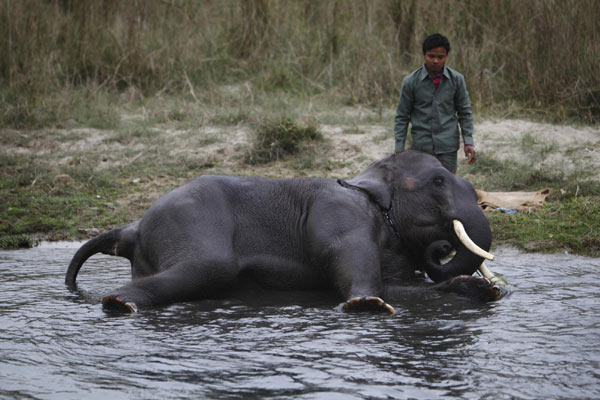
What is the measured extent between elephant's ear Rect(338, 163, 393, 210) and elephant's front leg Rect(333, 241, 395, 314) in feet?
1.56

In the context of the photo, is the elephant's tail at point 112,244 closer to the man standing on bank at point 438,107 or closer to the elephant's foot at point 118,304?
the elephant's foot at point 118,304

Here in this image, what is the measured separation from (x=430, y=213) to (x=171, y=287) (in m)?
1.83

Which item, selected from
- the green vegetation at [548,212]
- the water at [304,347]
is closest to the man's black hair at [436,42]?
the green vegetation at [548,212]

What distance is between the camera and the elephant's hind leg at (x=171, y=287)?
16.2 feet

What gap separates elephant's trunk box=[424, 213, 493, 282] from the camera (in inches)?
209

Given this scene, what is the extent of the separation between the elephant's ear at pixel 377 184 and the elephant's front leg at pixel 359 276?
1.56 ft

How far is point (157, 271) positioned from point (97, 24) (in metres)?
7.66

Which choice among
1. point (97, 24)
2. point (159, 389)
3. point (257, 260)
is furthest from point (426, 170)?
point (97, 24)

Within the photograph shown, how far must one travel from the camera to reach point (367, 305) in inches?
189

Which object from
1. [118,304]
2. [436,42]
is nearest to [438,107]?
[436,42]

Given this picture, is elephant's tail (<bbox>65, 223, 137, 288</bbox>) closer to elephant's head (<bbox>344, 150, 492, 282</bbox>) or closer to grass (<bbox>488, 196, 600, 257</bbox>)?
elephant's head (<bbox>344, 150, 492, 282</bbox>)

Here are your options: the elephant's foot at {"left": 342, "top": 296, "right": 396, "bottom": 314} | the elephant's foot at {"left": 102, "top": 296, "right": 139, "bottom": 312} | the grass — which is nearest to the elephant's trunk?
the elephant's foot at {"left": 342, "top": 296, "right": 396, "bottom": 314}

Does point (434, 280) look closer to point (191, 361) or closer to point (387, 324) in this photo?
point (387, 324)

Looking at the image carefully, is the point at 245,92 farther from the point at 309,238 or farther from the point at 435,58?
the point at 309,238
